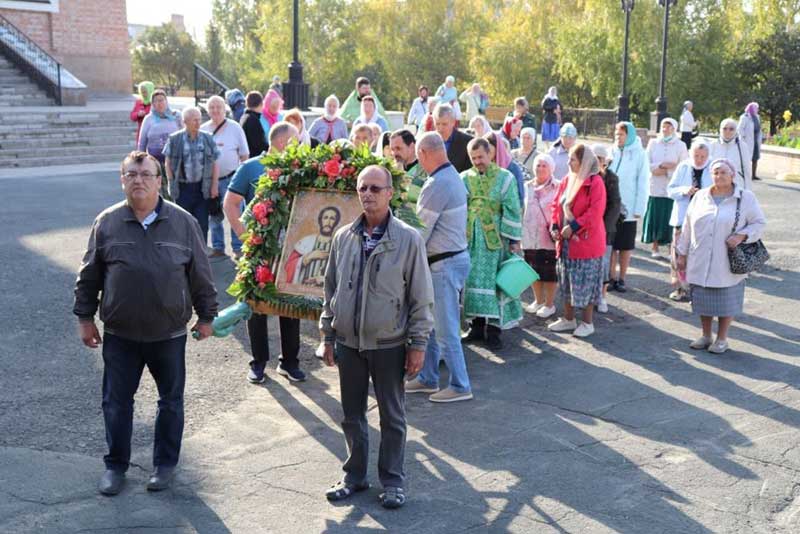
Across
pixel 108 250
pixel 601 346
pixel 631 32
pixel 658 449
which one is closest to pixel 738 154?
pixel 601 346

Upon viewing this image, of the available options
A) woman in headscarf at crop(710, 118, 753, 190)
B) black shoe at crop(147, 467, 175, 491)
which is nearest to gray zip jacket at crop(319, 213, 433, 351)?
black shoe at crop(147, 467, 175, 491)

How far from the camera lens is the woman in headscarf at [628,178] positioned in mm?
10672

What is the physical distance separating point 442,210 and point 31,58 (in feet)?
84.3

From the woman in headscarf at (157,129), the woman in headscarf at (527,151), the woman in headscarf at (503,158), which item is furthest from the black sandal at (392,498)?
the woman in headscarf at (157,129)

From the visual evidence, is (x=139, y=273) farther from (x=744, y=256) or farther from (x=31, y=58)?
(x=31, y=58)

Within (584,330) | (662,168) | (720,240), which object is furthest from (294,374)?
(662,168)

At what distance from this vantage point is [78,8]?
105ft

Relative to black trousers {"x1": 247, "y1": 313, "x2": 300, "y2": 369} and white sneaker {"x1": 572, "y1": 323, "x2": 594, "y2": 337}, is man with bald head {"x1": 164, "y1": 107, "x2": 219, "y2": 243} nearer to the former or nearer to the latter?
black trousers {"x1": 247, "y1": 313, "x2": 300, "y2": 369}

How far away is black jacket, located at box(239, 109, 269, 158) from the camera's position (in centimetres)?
1185

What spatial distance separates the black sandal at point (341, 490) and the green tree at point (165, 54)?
61463 mm

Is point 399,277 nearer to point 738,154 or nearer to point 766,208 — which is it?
point 738,154

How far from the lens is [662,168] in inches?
470

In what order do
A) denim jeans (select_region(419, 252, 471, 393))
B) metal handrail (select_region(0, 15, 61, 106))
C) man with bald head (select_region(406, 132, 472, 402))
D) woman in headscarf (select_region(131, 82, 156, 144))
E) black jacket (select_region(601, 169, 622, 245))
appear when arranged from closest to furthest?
man with bald head (select_region(406, 132, 472, 402)) < denim jeans (select_region(419, 252, 471, 393)) < black jacket (select_region(601, 169, 622, 245)) < woman in headscarf (select_region(131, 82, 156, 144)) < metal handrail (select_region(0, 15, 61, 106))

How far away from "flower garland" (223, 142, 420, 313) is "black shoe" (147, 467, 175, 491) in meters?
1.90
